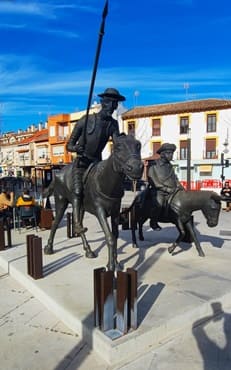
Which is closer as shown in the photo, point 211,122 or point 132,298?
point 132,298

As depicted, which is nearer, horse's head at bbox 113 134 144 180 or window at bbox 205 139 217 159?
horse's head at bbox 113 134 144 180

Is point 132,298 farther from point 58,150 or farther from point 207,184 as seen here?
point 58,150

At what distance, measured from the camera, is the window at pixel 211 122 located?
31297 mm

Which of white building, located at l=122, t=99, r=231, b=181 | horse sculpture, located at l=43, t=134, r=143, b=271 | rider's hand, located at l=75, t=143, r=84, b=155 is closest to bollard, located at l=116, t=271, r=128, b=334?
horse sculpture, located at l=43, t=134, r=143, b=271

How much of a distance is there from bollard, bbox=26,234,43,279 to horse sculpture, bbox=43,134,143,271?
87cm

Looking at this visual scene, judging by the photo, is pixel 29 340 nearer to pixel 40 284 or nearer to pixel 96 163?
pixel 40 284

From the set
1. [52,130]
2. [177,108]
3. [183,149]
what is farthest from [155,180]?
[52,130]

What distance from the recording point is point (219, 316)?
11.3 feet

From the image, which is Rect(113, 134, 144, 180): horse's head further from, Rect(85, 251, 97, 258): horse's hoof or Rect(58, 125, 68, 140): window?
Rect(58, 125, 68, 140): window

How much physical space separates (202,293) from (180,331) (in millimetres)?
687

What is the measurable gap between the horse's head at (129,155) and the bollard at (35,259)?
1.59m

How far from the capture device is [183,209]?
507cm

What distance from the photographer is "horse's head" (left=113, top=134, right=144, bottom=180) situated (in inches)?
130

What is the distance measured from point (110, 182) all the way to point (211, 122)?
29.7 meters
